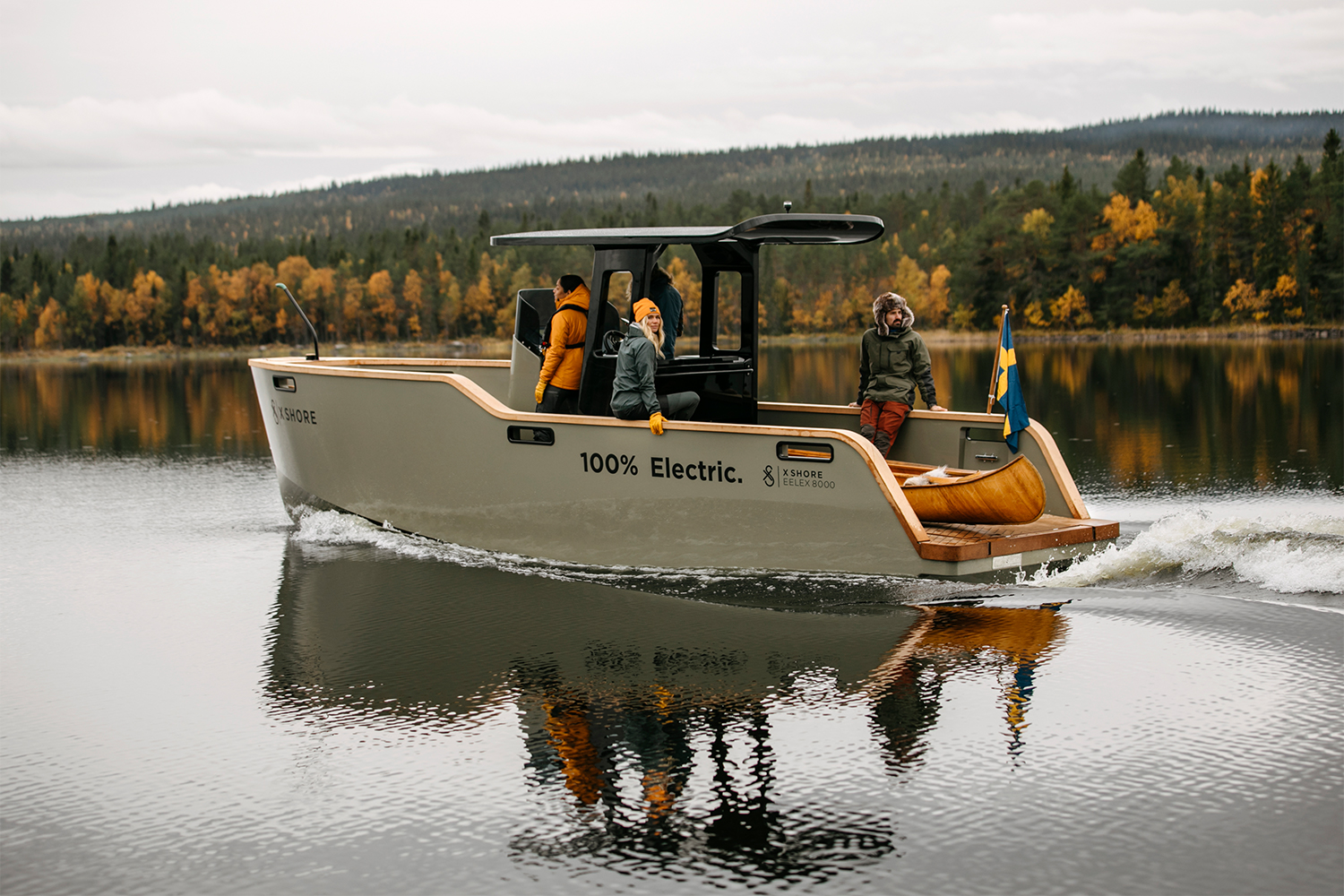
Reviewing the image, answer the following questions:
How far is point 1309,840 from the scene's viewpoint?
4.56m

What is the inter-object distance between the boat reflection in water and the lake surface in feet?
0.08

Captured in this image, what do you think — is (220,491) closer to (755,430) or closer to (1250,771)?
(755,430)

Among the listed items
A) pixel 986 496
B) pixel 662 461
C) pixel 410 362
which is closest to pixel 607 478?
pixel 662 461

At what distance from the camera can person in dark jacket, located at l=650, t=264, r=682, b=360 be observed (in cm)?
976

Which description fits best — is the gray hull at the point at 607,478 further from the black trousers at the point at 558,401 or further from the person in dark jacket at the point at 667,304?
the person in dark jacket at the point at 667,304

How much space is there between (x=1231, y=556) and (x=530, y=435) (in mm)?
4785

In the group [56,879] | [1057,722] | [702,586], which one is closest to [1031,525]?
[702,586]

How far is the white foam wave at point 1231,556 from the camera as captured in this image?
324 inches

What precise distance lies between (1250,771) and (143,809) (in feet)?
14.1

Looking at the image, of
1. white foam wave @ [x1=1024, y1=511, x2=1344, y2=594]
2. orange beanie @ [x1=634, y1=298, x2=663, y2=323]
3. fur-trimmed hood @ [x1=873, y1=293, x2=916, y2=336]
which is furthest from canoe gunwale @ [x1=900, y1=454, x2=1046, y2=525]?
orange beanie @ [x1=634, y1=298, x2=663, y2=323]

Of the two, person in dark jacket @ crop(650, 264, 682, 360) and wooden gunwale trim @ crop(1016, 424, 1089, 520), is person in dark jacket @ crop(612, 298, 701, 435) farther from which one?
wooden gunwale trim @ crop(1016, 424, 1089, 520)

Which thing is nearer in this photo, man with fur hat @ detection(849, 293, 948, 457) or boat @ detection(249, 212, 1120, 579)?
boat @ detection(249, 212, 1120, 579)

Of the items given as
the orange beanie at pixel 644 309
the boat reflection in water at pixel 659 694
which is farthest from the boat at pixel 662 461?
the boat reflection in water at pixel 659 694

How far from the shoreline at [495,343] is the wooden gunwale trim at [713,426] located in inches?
2042
